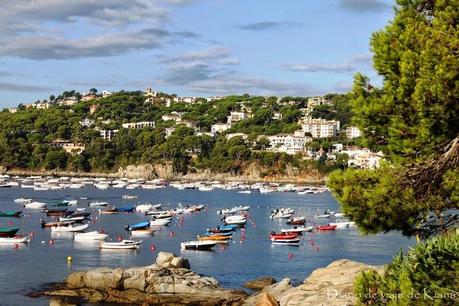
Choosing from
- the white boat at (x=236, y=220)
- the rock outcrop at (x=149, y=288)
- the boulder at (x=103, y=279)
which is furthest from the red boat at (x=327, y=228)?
the boulder at (x=103, y=279)

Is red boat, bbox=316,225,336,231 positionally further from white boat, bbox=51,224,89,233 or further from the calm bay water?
white boat, bbox=51,224,89,233

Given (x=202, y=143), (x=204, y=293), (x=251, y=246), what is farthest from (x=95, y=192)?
(x=204, y=293)

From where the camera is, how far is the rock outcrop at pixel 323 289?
66.1ft

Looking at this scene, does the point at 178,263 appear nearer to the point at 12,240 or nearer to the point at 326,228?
the point at 12,240

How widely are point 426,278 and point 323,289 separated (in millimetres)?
14686

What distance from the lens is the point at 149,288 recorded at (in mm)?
28391

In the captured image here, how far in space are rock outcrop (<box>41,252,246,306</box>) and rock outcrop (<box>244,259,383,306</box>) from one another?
2.20 m

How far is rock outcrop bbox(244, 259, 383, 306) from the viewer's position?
20.1m

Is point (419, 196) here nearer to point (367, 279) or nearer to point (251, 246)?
point (367, 279)

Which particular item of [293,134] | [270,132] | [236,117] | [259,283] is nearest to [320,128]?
[293,134]

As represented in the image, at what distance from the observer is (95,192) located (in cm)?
→ 10588

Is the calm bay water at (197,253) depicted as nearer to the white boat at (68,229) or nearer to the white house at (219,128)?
the white boat at (68,229)

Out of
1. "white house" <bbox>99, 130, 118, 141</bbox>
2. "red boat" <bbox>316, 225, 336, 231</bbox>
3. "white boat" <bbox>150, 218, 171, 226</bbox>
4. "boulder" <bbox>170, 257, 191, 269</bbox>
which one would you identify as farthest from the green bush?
"white house" <bbox>99, 130, 118, 141</bbox>

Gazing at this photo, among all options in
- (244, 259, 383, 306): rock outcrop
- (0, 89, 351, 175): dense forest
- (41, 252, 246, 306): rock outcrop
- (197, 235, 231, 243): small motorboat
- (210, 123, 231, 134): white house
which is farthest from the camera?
(210, 123, 231, 134): white house
